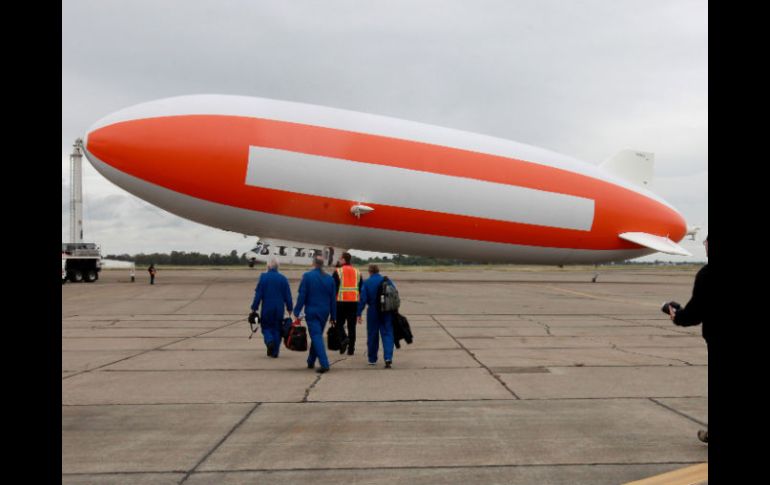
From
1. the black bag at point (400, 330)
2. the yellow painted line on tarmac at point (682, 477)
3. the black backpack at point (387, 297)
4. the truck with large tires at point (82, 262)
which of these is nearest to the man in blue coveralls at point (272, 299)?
the black backpack at point (387, 297)

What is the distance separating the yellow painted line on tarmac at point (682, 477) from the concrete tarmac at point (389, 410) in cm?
10

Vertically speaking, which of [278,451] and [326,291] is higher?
[326,291]

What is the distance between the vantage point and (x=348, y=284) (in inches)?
381

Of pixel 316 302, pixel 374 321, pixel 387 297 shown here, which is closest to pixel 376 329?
pixel 374 321

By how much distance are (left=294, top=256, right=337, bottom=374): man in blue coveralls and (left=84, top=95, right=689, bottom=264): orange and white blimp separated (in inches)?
543

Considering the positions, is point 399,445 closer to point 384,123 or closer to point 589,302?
point 589,302

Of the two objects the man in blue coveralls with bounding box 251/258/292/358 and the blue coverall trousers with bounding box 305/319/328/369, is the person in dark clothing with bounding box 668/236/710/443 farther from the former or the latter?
the man in blue coveralls with bounding box 251/258/292/358

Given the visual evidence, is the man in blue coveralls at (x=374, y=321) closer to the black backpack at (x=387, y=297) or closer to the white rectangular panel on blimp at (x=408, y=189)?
the black backpack at (x=387, y=297)

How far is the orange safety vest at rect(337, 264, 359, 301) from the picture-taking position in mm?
9633

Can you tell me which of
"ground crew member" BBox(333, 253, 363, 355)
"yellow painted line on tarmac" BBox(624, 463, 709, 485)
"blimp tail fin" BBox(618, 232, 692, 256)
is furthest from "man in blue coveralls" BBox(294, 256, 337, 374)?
"blimp tail fin" BBox(618, 232, 692, 256)

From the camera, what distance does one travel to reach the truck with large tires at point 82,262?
31.1 meters

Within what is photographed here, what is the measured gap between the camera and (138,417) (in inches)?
234
